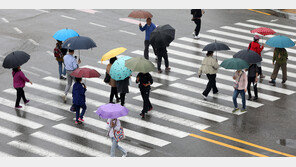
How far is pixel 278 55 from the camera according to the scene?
69.7 feet

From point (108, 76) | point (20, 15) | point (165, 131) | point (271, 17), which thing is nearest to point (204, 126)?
point (165, 131)

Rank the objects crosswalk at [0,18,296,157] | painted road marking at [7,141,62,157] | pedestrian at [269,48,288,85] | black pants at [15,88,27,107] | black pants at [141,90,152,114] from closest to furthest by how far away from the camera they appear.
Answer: painted road marking at [7,141,62,157] < crosswalk at [0,18,296,157] < black pants at [141,90,152,114] < black pants at [15,88,27,107] < pedestrian at [269,48,288,85]

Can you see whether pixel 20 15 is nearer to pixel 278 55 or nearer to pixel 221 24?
pixel 221 24

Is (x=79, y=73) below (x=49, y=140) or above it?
above

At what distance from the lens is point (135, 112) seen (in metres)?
19.1

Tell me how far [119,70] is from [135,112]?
162cm

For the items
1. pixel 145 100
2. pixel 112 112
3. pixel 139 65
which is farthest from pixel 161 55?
pixel 112 112

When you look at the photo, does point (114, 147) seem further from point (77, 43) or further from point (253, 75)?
point (253, 75)

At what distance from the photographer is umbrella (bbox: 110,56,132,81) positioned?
18.3 m

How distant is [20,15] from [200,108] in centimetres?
1513

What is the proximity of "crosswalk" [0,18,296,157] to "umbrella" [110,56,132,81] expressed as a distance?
1.33 meters

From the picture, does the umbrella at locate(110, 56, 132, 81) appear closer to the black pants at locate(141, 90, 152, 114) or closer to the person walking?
the black pants at locate(141, 90, 152, 114)

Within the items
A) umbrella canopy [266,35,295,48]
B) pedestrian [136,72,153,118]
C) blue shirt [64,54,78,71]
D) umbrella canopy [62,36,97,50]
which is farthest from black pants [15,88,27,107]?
umbrella canopy [266,35,295,48]

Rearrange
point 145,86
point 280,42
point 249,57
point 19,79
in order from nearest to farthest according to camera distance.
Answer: point 145,86
point 249,57
point 19,79
point 280,42
